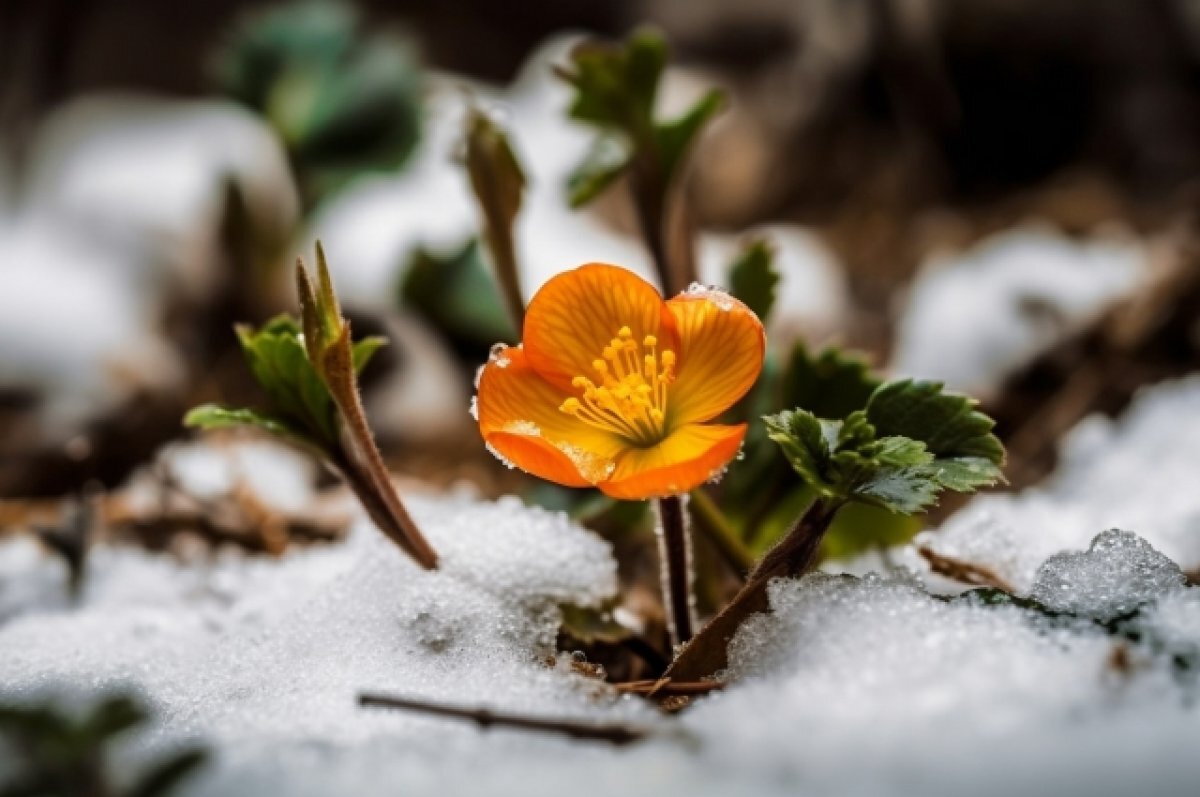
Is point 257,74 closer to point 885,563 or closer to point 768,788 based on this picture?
point 885,563

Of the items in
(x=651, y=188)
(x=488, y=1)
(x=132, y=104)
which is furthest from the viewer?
(x=488, y=1)

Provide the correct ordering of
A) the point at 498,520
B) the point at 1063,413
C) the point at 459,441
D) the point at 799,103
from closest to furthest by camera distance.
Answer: the point at 498,520, the point at 1063,413, the point at 459,441, the point at 799,103

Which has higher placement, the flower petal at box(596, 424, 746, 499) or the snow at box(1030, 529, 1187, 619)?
the flower petal at box(596, 424, 746, 499)

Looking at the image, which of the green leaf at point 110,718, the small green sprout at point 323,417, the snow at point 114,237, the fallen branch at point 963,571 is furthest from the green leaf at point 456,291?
the green leaf at point 110,718

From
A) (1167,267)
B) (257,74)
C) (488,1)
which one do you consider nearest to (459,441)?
(257,74)

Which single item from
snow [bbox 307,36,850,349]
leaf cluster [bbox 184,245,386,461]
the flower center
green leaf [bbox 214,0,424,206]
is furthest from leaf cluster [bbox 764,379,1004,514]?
green leaf [bbox 214,0,424,206]

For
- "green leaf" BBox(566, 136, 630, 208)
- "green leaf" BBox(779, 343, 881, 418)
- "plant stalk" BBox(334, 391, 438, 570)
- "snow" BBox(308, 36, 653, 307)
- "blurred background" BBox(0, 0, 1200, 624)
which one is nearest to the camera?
"plant stalk" BBox(334, 391, 438, 570)

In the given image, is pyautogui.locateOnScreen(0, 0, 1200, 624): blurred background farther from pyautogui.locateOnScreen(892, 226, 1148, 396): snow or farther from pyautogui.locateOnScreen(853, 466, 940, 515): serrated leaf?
pyautogui.locateOnScreen(853, 466, 940, 515): serrated leaf

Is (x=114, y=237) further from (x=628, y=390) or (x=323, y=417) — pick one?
(x=628, y=390)
